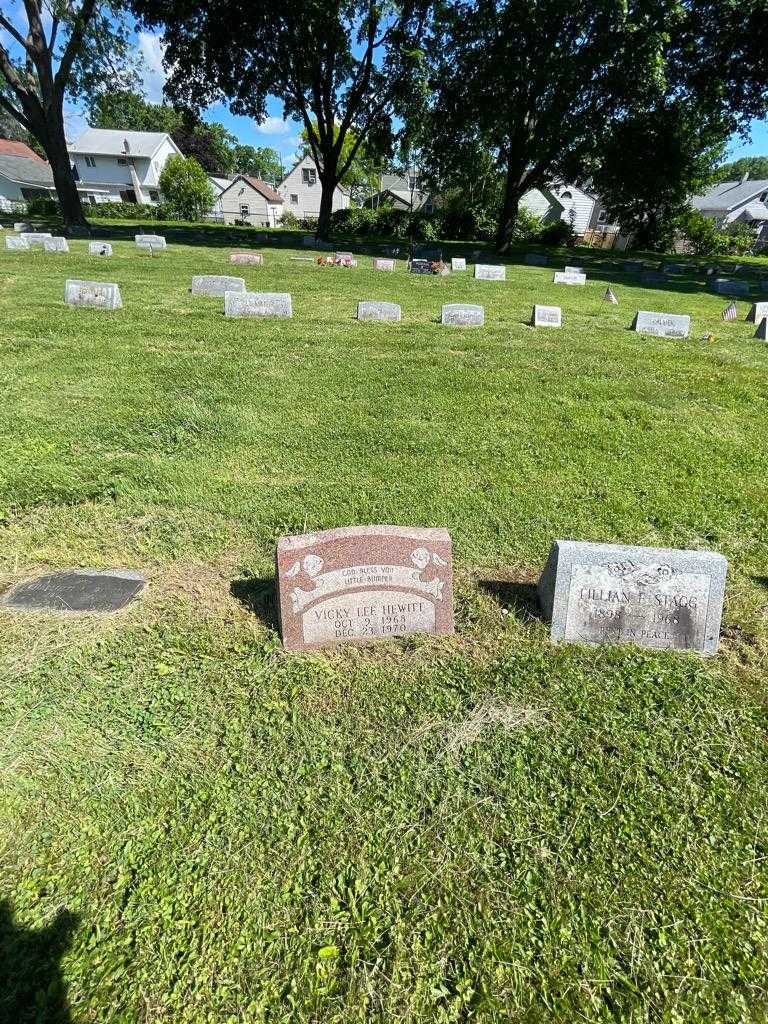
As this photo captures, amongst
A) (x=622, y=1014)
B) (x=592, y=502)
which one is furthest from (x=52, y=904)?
(x=592, y=502)

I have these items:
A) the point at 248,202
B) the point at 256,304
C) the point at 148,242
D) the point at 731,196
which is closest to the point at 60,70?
the point at 148,242

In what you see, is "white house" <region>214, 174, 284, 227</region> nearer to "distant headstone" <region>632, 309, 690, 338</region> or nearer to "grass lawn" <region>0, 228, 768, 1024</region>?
"distant headstone" <region>632, 309, 690, 338</region>

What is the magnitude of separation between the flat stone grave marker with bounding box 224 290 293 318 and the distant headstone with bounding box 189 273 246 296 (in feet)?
5.58

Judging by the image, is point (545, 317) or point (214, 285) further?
point (214, 285)

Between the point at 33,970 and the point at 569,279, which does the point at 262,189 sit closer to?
the point at 569,279

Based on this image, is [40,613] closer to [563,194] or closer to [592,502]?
[592,502]

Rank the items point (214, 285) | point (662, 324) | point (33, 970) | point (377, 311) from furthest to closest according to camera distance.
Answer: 1. point (214, 285)
2. point (662, 324)
3. point (377, 311)
4. point (33, 970)

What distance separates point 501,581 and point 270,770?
73.7 inches

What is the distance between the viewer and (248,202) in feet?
196

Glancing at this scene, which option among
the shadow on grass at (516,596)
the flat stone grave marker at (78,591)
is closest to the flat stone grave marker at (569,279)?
the shadow on grass at (516,596)

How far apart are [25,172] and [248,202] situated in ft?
73.2

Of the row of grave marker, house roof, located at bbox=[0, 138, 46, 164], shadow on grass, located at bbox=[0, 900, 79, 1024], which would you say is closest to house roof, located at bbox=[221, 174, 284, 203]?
house roof, located at bbox=[0, 138, 46, 164]

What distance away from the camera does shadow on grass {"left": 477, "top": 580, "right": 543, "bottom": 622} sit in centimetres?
321

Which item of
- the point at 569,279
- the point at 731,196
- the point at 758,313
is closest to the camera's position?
the point at 758,313
